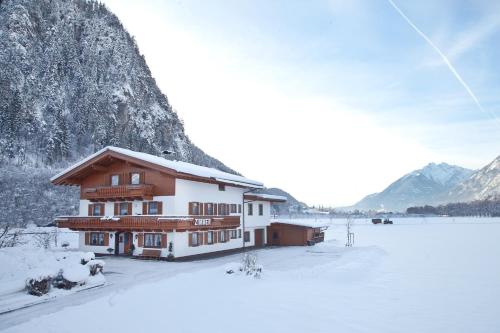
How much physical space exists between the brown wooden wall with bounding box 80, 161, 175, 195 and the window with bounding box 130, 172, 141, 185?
0.33 meters

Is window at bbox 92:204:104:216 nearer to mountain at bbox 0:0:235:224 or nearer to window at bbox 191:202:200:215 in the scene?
window at bbox 191:202:200:215

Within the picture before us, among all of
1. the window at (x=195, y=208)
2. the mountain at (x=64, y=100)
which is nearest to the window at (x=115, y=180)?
the window at (x=195, y=208)

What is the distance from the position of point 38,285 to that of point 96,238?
60.5 ft

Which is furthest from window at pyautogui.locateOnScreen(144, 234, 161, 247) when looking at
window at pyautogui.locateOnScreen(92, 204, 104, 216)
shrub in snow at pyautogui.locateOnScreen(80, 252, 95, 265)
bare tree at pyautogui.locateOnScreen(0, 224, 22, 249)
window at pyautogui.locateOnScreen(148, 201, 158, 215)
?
bare tree at pyautogui.locateOnScreen(0, 224, 22, 249)

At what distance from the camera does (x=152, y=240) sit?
103ft

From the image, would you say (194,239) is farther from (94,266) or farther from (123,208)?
(94,266)

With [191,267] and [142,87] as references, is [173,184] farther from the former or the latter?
[142,87]

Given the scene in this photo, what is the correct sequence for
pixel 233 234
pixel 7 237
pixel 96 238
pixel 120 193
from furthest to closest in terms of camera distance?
pixel 233 234 < pixel 96 238 < pixel 120 193 < pixel 7 237

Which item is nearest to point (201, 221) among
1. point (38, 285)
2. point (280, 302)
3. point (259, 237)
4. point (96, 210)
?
point (96, 210)

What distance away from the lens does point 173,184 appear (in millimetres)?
31188

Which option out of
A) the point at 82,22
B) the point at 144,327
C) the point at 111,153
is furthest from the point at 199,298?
the point at 82,22

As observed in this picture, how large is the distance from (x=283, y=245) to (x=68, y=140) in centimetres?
9176

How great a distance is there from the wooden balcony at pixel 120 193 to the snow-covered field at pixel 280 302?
6591 millimetres

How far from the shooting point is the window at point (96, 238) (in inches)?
1350
